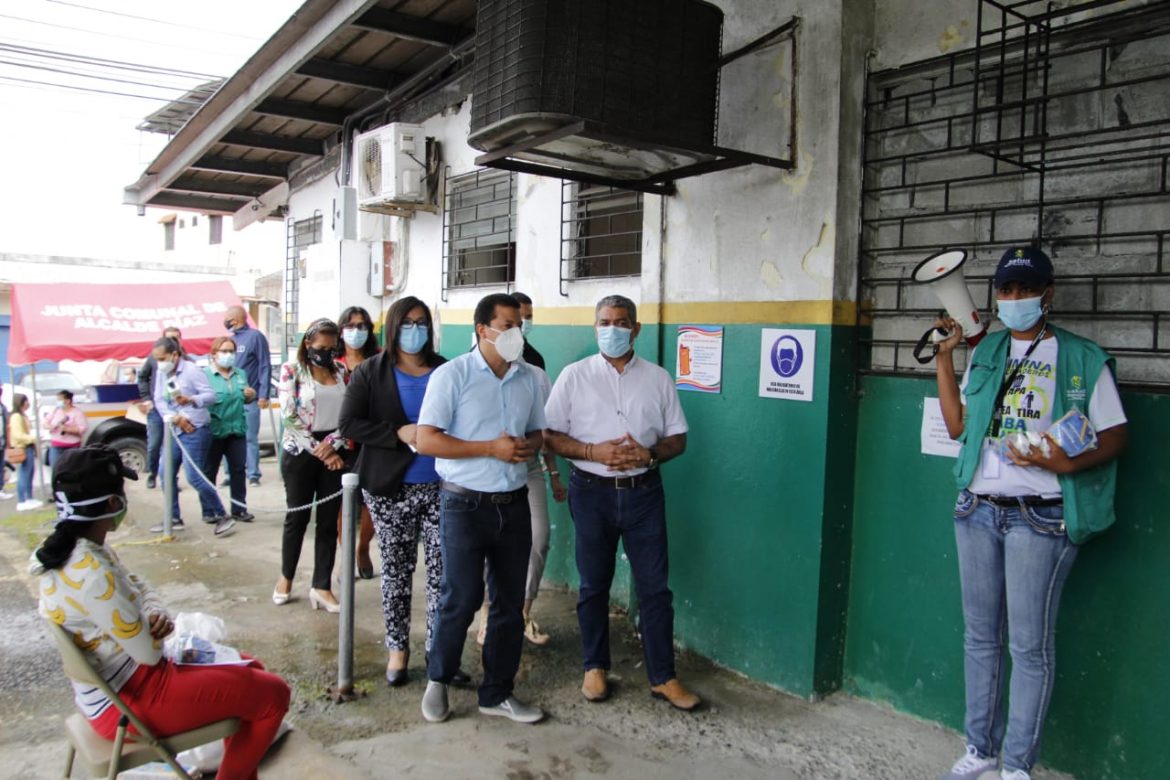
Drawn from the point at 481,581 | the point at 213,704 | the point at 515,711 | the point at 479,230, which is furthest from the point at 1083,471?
the point at 479,230

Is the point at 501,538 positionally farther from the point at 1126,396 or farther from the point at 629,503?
the point at 1126,396

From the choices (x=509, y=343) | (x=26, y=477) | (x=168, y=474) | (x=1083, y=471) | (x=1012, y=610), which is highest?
(x=509, y=343)

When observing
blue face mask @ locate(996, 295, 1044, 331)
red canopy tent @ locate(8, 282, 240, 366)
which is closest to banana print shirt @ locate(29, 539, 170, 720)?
blue face mask @ locate(996, 295, 1044, 331)

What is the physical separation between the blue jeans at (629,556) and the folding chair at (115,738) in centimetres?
175

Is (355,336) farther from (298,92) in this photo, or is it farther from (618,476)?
(298,92)

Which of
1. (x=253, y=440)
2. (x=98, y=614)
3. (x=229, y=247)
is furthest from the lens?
(x=229, y=247)

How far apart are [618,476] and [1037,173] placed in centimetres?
217

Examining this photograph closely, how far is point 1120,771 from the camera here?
10.2 feet

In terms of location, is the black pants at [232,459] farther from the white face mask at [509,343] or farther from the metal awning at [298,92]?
the white face mask at [509,343]

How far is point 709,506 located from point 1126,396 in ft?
6.55

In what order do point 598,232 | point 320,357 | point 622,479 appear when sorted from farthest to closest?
point 598,232 < point 320,357 < point 622,479

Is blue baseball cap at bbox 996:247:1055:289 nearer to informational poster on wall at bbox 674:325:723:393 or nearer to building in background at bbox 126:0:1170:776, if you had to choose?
building in background at bbox 126:0:1170:776

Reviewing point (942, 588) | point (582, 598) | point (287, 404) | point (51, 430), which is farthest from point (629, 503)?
point (51, 430)

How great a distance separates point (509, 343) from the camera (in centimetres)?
364
